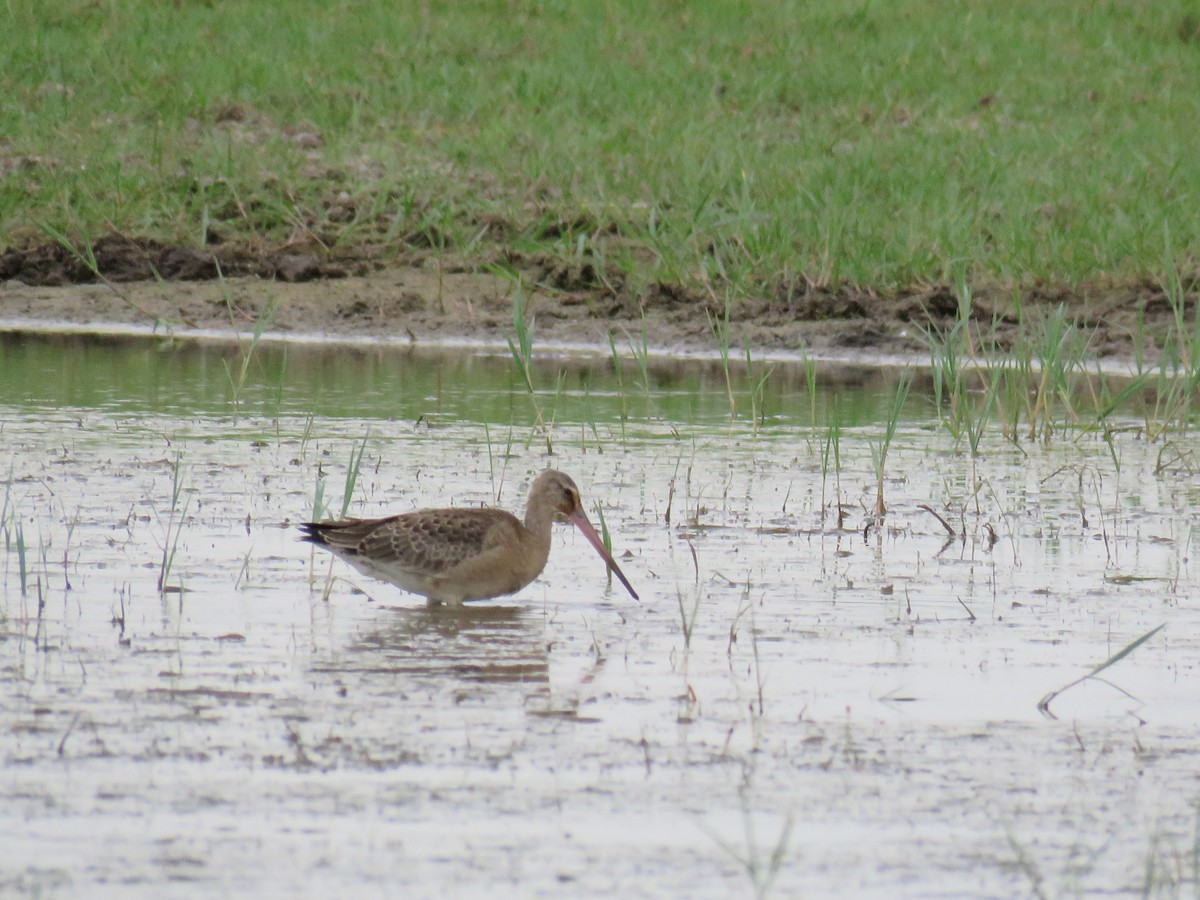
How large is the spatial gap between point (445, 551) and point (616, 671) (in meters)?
1.06

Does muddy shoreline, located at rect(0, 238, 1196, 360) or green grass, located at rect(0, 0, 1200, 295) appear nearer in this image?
muddy shoreline, located at rect(0, 238, 1196, 360)

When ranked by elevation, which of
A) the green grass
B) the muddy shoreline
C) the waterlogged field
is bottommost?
the waterlogged field

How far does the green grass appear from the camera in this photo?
13430mm

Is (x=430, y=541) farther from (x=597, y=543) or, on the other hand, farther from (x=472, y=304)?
(x=472, y=304)

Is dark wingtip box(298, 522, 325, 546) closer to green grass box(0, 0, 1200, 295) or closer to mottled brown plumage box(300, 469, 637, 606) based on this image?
mottled brown plumage box(300, 469, 637, 606)

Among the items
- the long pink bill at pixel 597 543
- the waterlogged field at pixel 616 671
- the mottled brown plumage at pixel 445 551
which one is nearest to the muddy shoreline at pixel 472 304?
the waterlogged field at pixel 616 671

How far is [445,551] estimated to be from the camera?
19.8 feet

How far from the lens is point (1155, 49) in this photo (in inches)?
754

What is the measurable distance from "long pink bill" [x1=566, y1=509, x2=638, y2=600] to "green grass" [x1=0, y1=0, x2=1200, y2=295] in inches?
237

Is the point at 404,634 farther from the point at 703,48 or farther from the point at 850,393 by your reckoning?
the point at 703,48

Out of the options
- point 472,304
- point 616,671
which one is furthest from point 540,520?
point 472,304

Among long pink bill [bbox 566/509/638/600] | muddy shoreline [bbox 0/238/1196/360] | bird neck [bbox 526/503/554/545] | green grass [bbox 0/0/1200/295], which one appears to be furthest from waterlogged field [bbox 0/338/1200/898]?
green grass [bbox 0/0/1200/295]

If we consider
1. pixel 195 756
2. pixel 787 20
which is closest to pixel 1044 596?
pixel 195 756

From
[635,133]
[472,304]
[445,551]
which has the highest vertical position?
[635,133]
